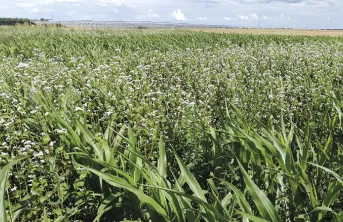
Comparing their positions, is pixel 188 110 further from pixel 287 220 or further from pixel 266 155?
pixel 287 220

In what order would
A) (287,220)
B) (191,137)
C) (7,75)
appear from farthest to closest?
(7,75) → (191,137) → (287,220)

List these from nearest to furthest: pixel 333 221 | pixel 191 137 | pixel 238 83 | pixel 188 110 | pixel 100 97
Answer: pixel 333 221
pixel 191 137
pixel 188 110
pixel 100 97
pixel 238 83

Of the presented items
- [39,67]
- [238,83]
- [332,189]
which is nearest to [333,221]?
[332,189]

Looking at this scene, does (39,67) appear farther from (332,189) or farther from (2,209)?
(332,189)

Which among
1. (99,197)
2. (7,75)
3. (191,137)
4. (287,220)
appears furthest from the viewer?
(7,75)

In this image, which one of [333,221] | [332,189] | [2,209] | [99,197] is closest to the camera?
[2,209]

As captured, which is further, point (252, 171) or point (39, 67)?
point (39, 67)

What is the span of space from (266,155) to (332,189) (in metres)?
0.62

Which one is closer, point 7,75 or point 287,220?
point 287,220

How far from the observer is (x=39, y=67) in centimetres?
844

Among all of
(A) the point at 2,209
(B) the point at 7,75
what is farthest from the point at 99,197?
(B) the point at 7,75

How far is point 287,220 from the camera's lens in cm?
271

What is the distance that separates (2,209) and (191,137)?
2539 millimetres

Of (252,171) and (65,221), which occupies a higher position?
(252,171)
